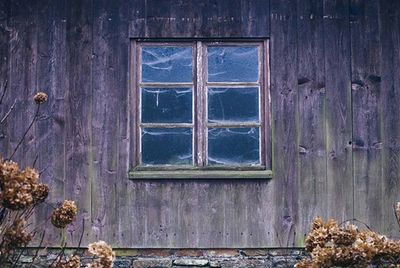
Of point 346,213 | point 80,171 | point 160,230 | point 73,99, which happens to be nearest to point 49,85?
point 73,99

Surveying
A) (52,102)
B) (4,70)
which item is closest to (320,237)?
(52,102)

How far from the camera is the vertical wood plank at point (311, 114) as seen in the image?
6805 mm

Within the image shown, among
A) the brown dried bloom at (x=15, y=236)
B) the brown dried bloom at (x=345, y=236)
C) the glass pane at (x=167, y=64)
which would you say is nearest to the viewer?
the brown dried bloom at (x=15, y=236)

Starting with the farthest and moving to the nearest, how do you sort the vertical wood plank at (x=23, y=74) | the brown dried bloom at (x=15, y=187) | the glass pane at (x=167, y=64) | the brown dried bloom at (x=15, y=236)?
the glass pane at (x=167, y=64) < the vertical wood plank at (x=23, y=74) < the brown dried bloom at (x=15, y=236) < the brown dried bloom at (x=15, y=187)

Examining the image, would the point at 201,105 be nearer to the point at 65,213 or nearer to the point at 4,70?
the point at 4,70

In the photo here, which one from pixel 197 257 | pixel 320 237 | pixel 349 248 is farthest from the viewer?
pixel 197 257

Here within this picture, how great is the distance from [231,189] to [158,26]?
1667 mm

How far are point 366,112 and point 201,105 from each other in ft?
5.03

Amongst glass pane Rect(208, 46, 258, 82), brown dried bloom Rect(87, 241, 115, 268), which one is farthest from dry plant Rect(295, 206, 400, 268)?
glass pane Rect(208, 46, 258, 82)

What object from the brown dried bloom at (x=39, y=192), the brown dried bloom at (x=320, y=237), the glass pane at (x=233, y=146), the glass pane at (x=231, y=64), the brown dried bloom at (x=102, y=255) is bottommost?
the brown dried bloom at (x=102, y=255)

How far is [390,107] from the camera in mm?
6902

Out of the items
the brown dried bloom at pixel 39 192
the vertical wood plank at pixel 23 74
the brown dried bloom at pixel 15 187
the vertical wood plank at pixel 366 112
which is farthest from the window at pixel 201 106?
the brown dried bloom at pixel 15 187

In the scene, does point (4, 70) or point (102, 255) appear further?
point (4, 70)

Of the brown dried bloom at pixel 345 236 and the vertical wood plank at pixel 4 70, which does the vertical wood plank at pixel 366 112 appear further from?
the vertical wood plank at pixel 4 70
